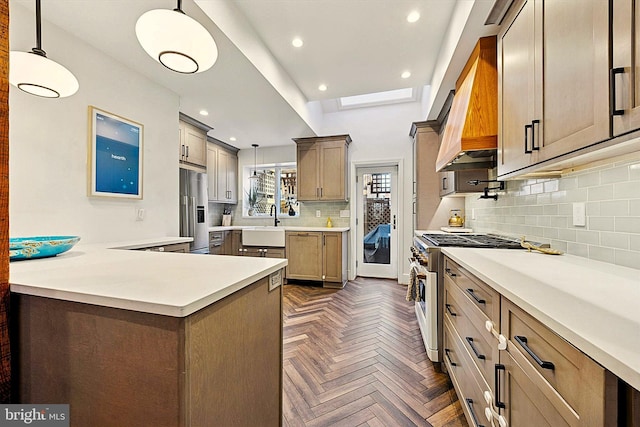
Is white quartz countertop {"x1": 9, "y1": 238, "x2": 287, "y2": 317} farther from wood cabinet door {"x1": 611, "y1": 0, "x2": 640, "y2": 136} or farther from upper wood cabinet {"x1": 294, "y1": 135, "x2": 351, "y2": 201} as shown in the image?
upper wood cabinet {"x1": 294, "y1": 135, "x2": 351, "y2": 201}

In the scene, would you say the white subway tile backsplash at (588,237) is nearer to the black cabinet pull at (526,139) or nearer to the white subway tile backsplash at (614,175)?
the white subway tile backsplash at (614,175)

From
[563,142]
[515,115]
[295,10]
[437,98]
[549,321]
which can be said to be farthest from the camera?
[437,98]

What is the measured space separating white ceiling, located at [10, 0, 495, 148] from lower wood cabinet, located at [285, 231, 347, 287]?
186 cm

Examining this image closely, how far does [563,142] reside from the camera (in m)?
1.08

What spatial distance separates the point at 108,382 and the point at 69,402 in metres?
0.21

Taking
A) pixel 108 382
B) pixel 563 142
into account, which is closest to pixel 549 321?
pixel 563 142

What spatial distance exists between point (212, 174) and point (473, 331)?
14.7 ft

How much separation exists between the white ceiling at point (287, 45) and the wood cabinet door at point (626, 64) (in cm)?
111

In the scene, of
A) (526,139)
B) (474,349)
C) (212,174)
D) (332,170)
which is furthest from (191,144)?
(474,349)

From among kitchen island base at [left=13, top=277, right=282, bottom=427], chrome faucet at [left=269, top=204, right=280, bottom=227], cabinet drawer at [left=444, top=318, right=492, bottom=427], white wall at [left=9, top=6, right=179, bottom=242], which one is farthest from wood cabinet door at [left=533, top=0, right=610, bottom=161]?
chrome faucet at [left=269, top=204, right=280, bottom=227]

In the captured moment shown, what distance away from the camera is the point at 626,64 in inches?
31.0

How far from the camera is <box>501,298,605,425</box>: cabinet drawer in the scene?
54 centimetres

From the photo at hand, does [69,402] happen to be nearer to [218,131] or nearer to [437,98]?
[437,98]

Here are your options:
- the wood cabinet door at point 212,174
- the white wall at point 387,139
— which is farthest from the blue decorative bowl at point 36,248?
the white wall at point 387,139
